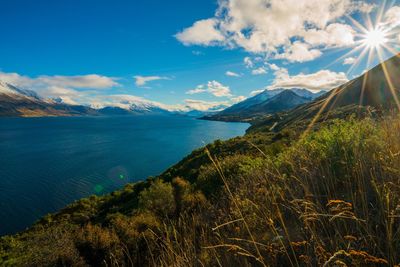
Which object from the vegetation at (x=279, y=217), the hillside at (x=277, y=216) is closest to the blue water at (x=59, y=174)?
the hillside at (x=277, y=216)

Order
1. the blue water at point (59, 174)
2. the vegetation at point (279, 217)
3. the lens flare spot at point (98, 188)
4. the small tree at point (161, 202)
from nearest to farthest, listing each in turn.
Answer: the vegetation at point (279, 217), the small tree at point (161, 202), the blue water at point (59, 174), the lens flare spot at point (98, 188)

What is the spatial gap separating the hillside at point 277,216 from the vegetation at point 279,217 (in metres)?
0.02

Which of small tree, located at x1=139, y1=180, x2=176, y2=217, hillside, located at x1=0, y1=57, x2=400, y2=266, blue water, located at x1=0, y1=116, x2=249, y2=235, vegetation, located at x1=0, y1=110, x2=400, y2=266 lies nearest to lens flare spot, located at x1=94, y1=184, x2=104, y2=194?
blue water, located at x1=0, y1=116, x2=249, y2=235

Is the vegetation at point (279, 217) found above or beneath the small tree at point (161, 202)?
above

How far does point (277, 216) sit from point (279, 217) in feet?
1.93

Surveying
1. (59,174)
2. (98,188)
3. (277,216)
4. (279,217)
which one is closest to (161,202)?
(277,216)

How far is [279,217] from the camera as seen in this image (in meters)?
2.74

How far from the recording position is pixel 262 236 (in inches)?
127

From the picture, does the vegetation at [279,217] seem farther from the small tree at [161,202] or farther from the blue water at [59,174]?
the blue water at [59,174]

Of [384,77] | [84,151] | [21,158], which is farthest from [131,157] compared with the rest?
[384,77]

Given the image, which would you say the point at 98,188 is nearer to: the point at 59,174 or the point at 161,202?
the point at 59,174

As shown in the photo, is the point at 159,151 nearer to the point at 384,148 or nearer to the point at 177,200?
the point at 177,200

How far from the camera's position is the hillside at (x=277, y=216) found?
6.90 feet

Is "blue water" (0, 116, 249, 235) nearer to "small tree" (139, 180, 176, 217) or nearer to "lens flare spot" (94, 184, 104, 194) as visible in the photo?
"lens flare spot" (94, 184, 104, 194)
